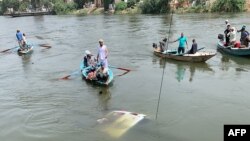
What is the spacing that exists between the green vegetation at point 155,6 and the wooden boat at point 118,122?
56008 millimetres

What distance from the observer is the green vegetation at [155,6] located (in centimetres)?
6788

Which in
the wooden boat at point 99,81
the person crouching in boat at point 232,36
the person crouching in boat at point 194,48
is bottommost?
the wooden boat at point 99,81

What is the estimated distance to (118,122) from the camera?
12.8 m

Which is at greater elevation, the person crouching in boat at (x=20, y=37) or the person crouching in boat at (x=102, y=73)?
the person crouching in boat at (x=20, y=37)

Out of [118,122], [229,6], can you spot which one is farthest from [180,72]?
[229,6]

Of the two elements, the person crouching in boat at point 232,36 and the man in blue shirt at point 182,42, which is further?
the person crouching in boat at point 232,36

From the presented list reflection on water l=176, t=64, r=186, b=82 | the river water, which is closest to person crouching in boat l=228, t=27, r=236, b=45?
the river water

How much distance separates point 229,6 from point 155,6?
15.6 metres

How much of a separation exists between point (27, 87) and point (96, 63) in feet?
12.1

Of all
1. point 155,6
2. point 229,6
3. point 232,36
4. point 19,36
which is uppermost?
point 155,6

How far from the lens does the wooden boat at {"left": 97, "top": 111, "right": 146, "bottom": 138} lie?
39.9 feet

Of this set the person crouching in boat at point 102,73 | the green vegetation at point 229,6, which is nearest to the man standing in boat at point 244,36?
the person crouching in boat at point 102,73

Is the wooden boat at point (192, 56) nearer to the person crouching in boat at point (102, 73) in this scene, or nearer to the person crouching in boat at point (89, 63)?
the person crouching in boat at point (89, 63)

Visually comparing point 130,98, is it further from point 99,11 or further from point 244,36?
point 99,11
